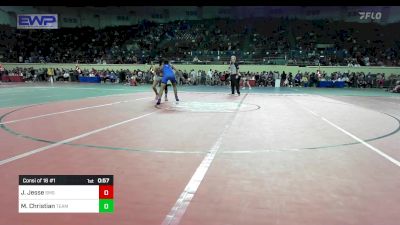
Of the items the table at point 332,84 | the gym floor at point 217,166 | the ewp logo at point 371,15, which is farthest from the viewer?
the ewp logo at point 371,15

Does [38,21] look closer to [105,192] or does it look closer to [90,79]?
[90,79]

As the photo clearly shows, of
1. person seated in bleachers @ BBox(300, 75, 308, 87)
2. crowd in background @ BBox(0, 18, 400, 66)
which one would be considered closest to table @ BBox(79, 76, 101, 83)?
crowd in background @ BBox(0, 18, 400, 66)

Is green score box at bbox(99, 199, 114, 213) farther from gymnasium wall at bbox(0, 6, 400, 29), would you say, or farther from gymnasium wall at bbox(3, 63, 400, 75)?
gymnasium wall at bbox(0, 6, 400, 29)

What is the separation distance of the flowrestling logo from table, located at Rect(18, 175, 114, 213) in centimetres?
3867

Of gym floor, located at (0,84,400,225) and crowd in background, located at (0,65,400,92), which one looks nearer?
gym floor, located at (0,84,400,225)

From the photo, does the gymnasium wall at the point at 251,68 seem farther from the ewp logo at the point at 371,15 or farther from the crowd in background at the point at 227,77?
the ewp logo at the point at 371,15

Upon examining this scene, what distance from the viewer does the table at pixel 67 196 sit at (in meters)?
3.15

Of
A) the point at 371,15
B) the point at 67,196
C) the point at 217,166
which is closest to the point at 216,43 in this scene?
the point at 371,15

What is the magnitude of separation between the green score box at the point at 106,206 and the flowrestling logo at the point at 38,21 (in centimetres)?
3892

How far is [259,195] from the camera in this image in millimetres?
3770

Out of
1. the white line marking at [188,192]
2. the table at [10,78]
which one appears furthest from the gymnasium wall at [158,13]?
the white line marking at [188,192]

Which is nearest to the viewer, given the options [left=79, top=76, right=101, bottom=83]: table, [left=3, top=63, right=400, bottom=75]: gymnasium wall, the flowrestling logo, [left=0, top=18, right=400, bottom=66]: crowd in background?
[left=3, top=63, right=400, bottom=75]: gymnasium wall

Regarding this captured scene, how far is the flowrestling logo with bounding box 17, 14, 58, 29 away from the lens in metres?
37.5

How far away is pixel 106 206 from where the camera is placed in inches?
128
